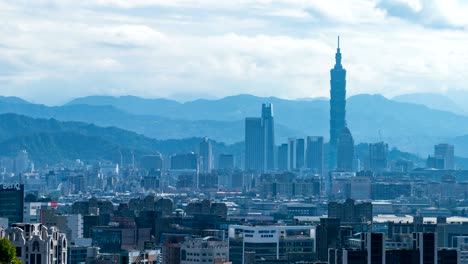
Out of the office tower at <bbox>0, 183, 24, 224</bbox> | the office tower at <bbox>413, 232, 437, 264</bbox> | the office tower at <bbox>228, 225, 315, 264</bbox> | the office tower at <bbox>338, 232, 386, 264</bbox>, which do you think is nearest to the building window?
the office tower at <bbox>338, 232, 386, 264</bbox>

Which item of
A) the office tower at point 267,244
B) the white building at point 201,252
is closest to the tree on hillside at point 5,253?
A: the white building at point 201,252

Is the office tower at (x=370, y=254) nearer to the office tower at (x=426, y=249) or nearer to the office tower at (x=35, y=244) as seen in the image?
the office tower at (x=426, y=249)

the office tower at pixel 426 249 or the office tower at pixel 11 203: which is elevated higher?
the office tower at pixel 11 203

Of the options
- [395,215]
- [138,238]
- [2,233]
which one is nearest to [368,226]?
[138,238]

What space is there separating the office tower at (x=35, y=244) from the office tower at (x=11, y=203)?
59.7 meters

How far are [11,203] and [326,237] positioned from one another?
24.7 m

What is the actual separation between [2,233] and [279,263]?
40797mm

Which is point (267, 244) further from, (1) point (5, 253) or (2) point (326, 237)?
(1) point (5, 253)

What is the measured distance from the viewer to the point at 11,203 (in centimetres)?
10475

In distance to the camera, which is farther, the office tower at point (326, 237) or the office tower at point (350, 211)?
the office tower at point (350, 211)

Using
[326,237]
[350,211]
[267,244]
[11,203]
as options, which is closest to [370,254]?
[326,237]

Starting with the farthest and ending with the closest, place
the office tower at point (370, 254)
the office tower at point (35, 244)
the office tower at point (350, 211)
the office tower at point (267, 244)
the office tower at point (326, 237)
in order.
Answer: the office tower at point (350, 211), the office tower at point (267, 244), the office tower at point (326, 237), the office tower at point (370, 254), the office tower at point (35, 244)

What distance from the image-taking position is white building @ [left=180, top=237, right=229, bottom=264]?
74750mm

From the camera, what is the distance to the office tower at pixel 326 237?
83.3 m
